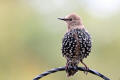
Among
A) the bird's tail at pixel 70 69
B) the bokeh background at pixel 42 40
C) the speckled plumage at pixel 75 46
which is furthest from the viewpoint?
the bokeh background at pixel 42 40

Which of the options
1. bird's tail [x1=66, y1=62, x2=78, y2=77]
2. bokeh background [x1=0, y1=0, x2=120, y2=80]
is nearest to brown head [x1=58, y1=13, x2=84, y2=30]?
bird's tail [x1=66, y1=62, x2=78, y2=77]

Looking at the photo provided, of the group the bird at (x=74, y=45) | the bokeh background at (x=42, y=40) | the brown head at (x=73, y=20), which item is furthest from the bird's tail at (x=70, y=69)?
the bokeh background at (x=42, y=40)

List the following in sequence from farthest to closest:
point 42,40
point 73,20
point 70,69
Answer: point 42,40 < point 73,20 < point 70,69

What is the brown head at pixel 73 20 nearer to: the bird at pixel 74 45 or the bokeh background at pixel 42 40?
the bird at pixel 74 45

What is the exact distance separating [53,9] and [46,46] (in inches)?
38.8

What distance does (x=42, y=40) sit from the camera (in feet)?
27.5

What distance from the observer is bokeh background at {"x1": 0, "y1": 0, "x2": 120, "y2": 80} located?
8.04 m

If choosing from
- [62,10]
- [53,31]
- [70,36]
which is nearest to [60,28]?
[53,31]

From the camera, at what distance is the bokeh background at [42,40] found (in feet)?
26.4

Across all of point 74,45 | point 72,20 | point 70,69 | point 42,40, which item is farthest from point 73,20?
point 42,40

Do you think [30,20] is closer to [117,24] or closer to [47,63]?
[47,63]

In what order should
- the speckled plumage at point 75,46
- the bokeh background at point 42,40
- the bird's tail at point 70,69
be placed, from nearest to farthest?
the bird's tail at point 70,69 < the speckled plumage at point 75,46 < the bokeh background at point 42,40

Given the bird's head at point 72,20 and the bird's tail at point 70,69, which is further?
the bird's head at point 72,20

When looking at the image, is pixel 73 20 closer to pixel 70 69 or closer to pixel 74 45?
pixel 74 45
